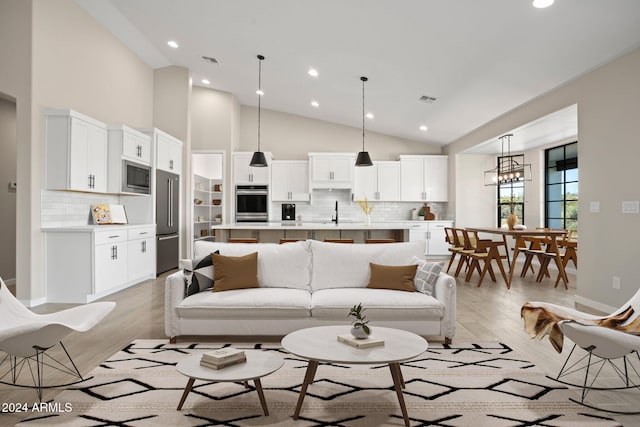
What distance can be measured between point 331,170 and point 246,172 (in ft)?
6.26

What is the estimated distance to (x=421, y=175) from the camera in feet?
31.7

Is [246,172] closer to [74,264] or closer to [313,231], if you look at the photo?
[313,231]

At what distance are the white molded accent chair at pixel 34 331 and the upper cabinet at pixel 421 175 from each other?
7.77 m

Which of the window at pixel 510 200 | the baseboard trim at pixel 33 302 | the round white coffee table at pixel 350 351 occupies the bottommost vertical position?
the baseboard trim at pixel 33 302

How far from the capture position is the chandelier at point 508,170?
769 cm

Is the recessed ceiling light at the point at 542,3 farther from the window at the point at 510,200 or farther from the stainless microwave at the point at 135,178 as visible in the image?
the window at the point at 510,200

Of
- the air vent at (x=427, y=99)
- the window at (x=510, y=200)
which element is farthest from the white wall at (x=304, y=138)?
the air vent at (x=427, y=99)

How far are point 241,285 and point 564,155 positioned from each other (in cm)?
697

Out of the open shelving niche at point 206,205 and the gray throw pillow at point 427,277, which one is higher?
the open shelving niche at point 206,205

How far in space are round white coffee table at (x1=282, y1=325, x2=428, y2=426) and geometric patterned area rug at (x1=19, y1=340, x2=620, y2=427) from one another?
0.65ft

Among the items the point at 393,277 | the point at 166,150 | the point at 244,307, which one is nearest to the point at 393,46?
the point at 393,277

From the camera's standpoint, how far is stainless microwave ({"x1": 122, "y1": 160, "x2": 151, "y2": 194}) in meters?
6.00

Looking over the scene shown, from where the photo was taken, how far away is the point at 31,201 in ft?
15.7

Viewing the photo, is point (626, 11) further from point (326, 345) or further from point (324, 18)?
point (326, 345)
